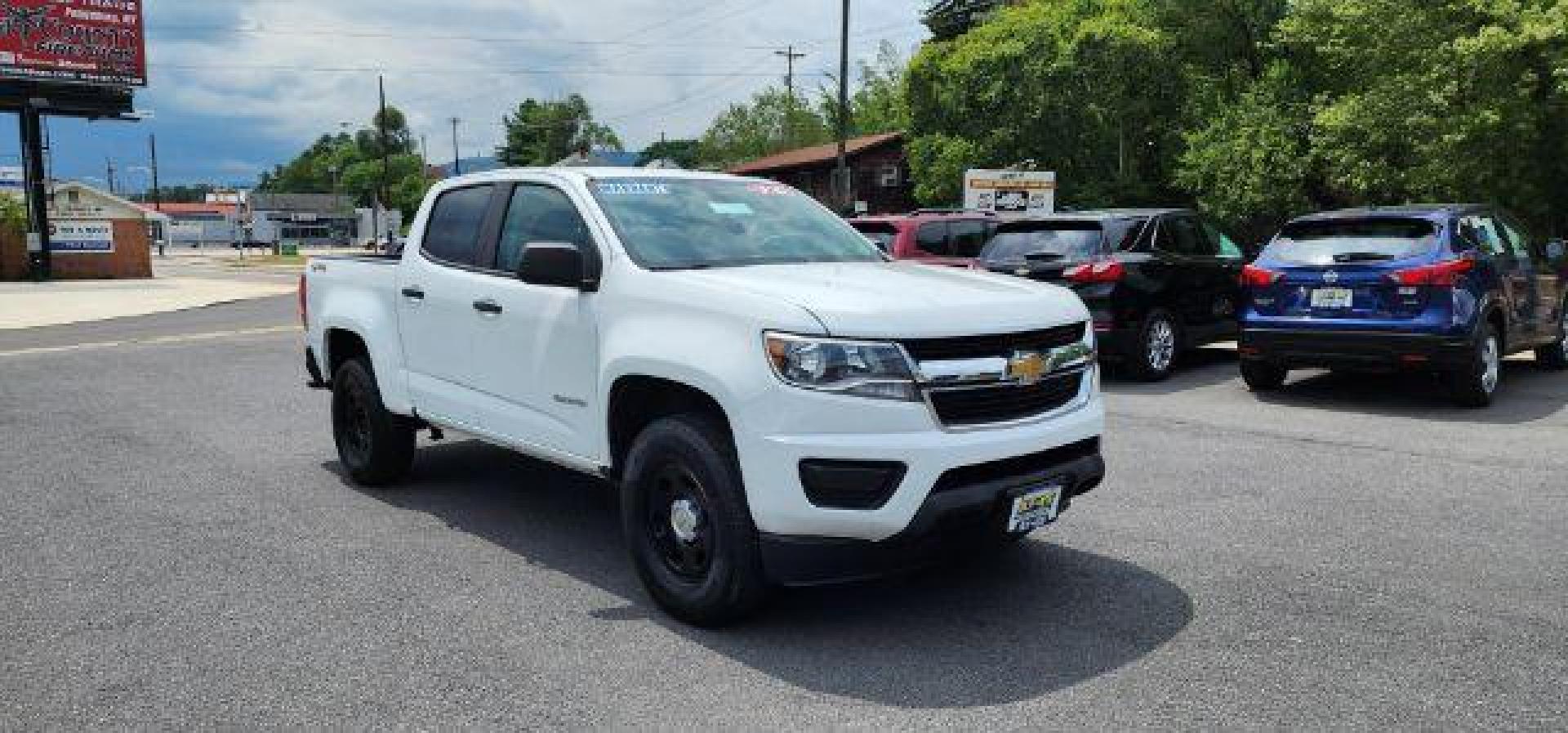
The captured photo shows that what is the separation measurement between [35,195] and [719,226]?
43.2 metres

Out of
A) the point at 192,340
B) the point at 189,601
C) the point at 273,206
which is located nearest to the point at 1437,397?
the point at 189,601

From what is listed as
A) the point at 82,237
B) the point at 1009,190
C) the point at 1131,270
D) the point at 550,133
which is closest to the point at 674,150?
the point at 550,133

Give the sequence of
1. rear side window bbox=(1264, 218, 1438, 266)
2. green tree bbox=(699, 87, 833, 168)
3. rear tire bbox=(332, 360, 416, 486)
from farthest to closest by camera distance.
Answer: green tree bbox=(699, 87, 833, 168), rear side window bbox=(1264, 218, 1438, 266), rear tire bbox=(332, 360, 416, 486)

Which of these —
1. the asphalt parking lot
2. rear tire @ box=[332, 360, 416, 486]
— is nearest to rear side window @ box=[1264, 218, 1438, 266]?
the asphalt parking lot

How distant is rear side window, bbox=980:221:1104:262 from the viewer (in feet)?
36.2

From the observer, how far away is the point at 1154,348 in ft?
36.6

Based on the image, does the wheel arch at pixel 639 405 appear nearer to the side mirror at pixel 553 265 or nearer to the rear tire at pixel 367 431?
the side mirror at pixel 553 265

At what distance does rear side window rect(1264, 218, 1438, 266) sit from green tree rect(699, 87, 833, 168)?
79.8 meters

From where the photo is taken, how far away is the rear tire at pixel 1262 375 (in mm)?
10219

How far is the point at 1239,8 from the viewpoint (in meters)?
30.4

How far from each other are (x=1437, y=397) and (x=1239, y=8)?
23553mm

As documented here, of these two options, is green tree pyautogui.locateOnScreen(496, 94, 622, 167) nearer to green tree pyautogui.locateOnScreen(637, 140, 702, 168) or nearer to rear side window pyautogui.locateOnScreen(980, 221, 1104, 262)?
green tree pyautogui.locateOnScreen(637, 140, 702, 168)

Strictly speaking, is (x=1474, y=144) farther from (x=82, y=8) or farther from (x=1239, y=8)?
(x=82, y=8)

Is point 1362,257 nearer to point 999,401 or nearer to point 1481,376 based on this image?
point 1481,376
